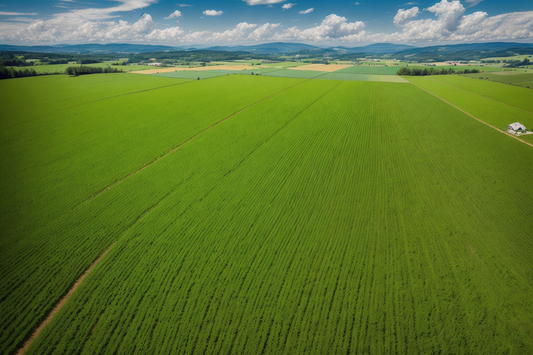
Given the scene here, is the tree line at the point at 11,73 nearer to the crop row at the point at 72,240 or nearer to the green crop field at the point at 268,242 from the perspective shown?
the green crop field at the point at 268,242

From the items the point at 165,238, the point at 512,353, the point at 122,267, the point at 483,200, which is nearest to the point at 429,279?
the point at 512,353

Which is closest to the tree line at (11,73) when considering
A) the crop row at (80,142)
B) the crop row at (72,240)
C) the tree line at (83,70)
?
the tree line at (83,70)

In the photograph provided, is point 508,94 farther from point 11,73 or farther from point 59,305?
point 11,73

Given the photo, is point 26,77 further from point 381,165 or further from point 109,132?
point 381,165

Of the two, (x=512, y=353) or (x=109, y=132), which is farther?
(x=109, y=132)

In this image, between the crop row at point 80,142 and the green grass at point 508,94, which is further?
the green grass at point 508,94
